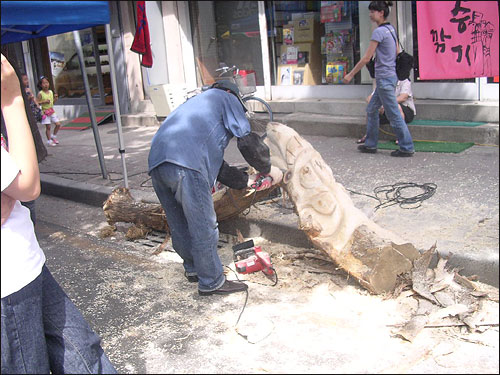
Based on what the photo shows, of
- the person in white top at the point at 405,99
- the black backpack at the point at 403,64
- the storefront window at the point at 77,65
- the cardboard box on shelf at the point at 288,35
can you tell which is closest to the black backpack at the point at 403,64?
the black backpack at the point at 403,64

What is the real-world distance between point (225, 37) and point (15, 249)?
9662mm

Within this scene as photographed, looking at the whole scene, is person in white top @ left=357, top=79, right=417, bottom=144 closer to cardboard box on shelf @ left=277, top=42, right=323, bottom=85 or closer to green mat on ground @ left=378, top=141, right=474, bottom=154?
green mat on ground @ left=378, top=141, right=474, bottom=154

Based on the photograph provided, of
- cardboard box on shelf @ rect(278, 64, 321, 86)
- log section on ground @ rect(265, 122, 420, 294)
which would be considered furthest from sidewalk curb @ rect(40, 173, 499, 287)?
cardboard box on shelf @ rect(278, 64, 321, 86)

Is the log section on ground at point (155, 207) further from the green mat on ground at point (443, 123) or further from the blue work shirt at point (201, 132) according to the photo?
the green mat on ground at point (443, 123)

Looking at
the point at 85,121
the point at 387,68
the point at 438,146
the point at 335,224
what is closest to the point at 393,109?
the point at 387,68

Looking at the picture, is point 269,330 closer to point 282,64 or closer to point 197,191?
point 197,191

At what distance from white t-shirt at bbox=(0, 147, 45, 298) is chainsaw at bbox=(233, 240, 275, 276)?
2.27 m

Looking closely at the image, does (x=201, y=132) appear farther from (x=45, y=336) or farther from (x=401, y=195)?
(x=401, y=195)

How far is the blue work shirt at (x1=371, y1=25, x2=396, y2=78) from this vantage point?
266 inches

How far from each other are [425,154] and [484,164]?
90cm

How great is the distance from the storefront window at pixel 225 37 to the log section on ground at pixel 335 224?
238 inches

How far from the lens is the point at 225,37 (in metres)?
11.3

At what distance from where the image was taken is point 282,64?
10508 millimetres

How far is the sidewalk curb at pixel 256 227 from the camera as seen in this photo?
152 inches
